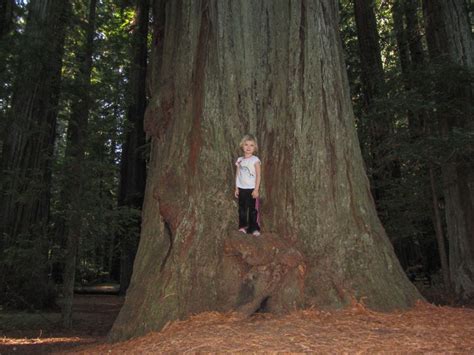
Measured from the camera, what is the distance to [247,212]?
479 centimetres

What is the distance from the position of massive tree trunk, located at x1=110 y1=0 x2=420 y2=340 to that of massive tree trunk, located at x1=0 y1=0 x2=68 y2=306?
4.20 metres

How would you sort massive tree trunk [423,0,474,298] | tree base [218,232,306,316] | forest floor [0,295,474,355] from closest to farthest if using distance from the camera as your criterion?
forest floor [0,295,474,355] < tree base [218,232,306,316] < massive tree trunk [423,0,474,298]

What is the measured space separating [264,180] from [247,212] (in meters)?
0.48

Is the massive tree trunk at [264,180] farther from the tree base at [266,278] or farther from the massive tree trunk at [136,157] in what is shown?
the massive tree trunk at [136,157]

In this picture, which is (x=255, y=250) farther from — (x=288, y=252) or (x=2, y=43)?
(x=2, y=43)

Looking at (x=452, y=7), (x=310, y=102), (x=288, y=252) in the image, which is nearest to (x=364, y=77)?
(x=452, y=7)

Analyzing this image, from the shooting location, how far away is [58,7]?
10.8 meters

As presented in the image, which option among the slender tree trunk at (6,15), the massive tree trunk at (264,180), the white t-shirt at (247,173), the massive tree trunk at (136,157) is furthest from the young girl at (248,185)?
the slender tree trunk at (6,15)

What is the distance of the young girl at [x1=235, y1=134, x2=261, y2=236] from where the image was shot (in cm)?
478

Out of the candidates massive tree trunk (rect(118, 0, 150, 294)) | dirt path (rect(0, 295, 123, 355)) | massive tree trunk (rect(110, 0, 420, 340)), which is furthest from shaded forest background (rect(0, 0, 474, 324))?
massive tree trunk (rect(118, 0, 150, 294))

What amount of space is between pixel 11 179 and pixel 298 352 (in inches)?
275

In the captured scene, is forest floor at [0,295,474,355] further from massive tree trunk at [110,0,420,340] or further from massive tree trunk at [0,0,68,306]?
massive tree trunk at [0,0,68,306]

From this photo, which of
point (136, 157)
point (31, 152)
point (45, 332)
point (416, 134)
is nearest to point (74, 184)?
point (45, 332)

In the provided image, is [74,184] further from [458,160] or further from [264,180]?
[458,160]
